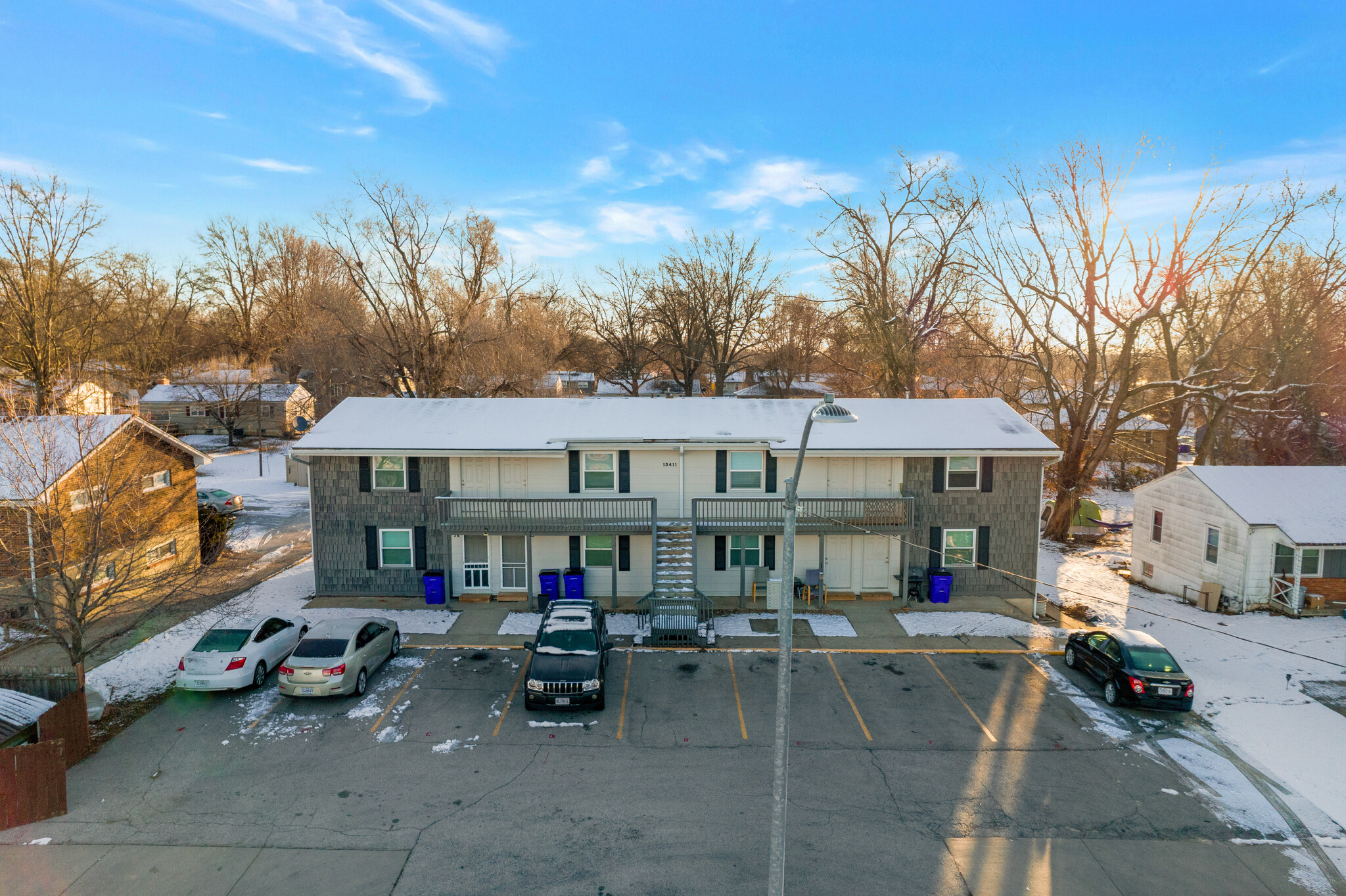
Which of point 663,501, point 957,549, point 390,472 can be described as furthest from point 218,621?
point 957,549

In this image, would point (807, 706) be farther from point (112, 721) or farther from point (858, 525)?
point (112, 721)

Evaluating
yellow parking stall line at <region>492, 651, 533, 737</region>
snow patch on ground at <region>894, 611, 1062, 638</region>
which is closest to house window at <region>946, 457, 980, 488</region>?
snow patch on ground at <region>894, 611, 1062, 638</region>

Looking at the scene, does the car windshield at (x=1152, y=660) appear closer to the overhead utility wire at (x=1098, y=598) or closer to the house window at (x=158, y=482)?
the overhead utility wire at (x=1098, y=598)

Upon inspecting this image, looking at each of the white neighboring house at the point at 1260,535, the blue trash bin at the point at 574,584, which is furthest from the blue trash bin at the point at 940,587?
the blue trash bin at the point at 574,584

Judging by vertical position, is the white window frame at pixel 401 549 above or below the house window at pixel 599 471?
below

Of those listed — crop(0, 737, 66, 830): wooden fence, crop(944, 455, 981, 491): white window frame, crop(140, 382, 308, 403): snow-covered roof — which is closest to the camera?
crop(0, 737, 66, 830): wooden fence

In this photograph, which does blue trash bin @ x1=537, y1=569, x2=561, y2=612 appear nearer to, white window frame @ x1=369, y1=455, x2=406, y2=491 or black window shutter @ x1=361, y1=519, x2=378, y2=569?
white window frame @ x1=369, y1=455, x2=406, y2=491

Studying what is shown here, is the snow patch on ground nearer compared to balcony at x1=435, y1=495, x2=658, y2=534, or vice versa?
the snow patch on ground
